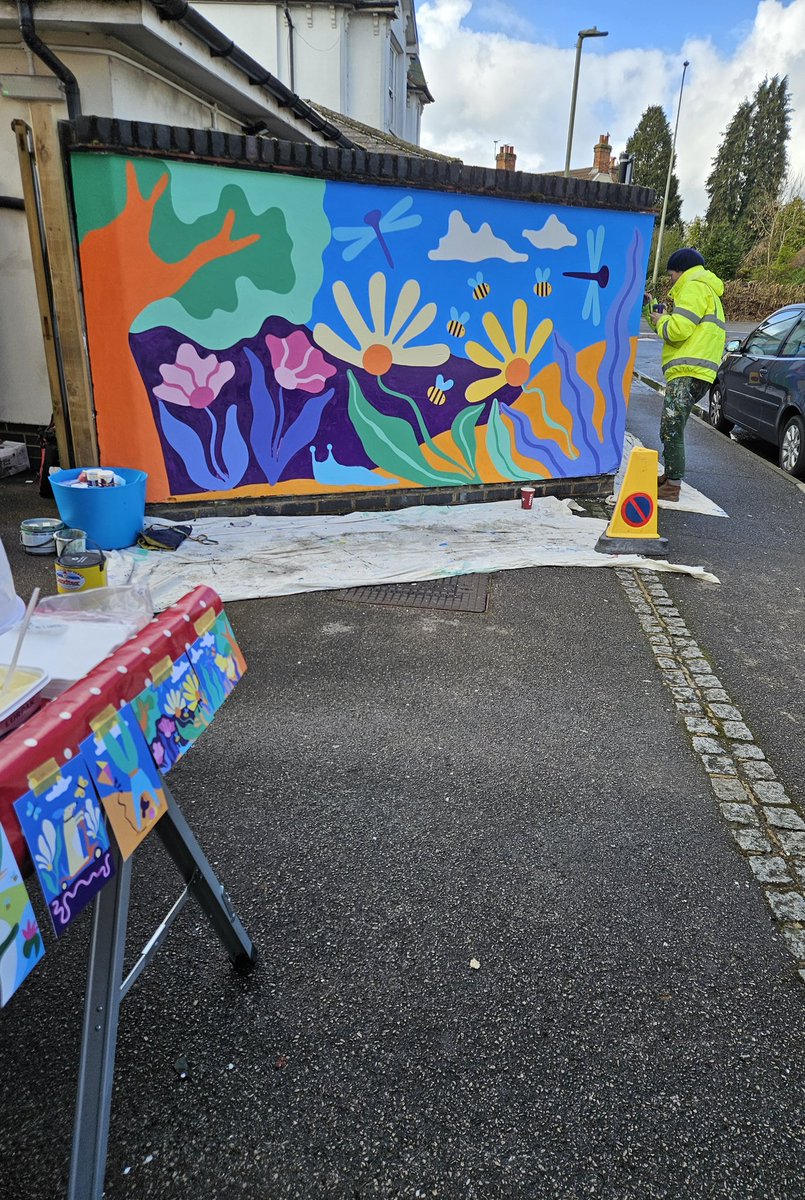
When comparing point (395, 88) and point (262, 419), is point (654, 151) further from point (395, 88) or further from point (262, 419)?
point (262, 419)

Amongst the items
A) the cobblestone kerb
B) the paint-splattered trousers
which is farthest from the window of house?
the cobblestone kerb

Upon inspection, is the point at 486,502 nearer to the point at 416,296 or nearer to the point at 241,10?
the point at 416,296

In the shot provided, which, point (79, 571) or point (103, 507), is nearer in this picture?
point (79, 571)

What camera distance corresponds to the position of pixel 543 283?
669 centimetres

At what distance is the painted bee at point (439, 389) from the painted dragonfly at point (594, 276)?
56.8 inches

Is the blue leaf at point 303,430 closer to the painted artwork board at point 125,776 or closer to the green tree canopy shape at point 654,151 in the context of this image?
the painted artwork board at point 125,776

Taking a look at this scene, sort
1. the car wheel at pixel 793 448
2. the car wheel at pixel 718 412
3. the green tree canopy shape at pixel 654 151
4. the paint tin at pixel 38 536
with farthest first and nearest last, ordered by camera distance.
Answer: the green tree canopy shape at pixel 654 151
the car wheel at pixel 718 412
the car wheel at pixel 793 448
the paint tin at pixel 38 536

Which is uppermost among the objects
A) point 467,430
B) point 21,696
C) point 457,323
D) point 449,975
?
point 457,323

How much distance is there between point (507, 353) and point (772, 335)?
503 cm

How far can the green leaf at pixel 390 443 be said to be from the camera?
6.36 meters

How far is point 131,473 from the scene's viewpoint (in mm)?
5645

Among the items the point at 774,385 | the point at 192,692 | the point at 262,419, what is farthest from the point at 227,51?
the point at 192,692

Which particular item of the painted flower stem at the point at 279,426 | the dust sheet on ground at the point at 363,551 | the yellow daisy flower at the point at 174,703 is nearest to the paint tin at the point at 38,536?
the dust sheet on ground at the point at 363,551

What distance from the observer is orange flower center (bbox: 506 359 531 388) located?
22.3ft
